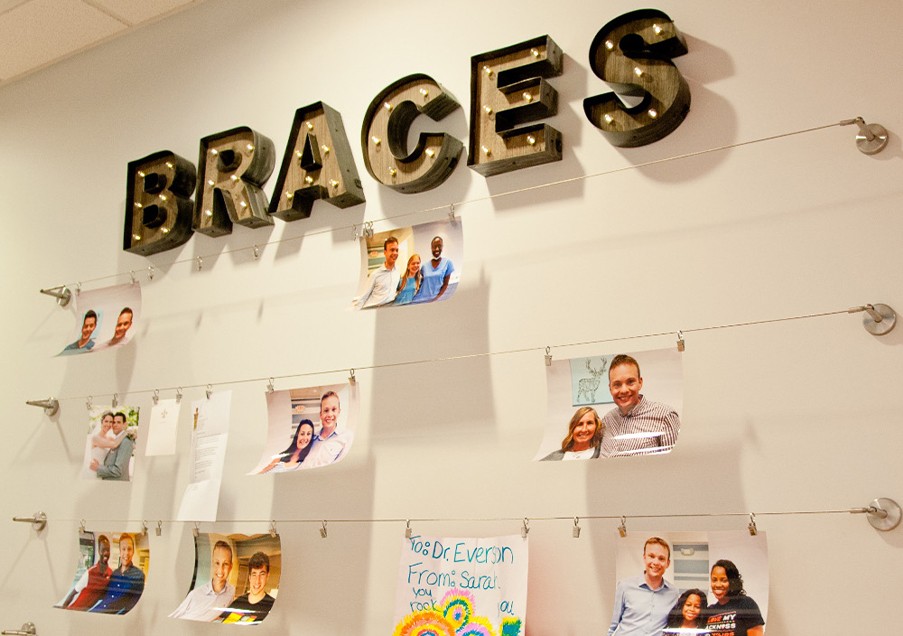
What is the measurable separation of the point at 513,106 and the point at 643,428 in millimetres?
703

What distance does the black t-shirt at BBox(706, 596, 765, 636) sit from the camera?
1.33m

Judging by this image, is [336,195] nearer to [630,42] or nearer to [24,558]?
[630,42]

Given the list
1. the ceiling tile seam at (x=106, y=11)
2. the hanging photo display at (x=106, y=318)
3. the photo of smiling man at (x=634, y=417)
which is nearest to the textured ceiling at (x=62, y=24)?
the ceiling tile seam at (x=106, y=11)

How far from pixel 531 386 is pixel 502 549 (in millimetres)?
306

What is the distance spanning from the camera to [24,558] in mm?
2344

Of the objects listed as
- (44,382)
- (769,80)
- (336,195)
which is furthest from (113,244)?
(769,80)

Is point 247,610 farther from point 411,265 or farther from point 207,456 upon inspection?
point 411,265

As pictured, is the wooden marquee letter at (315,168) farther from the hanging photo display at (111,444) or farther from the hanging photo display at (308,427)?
the hanging photo display at (111,444)

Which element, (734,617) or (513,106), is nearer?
(734,617)

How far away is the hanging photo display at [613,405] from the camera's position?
1.45 m

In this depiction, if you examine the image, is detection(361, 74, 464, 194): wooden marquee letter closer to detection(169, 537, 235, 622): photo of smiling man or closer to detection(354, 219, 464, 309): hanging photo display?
detection(354, 219, 464, 309): hanging photo display

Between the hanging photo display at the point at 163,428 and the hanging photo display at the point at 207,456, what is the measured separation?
0.06 m

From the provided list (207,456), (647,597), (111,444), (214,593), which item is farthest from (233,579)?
(647,597)

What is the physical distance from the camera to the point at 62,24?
2.47 meters
